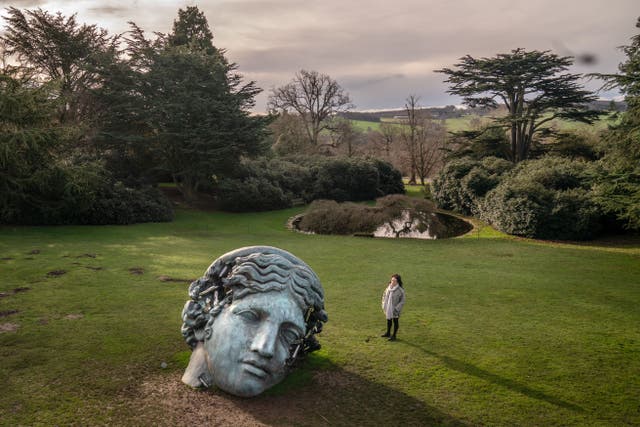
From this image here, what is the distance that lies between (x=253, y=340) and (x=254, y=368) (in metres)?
0.44

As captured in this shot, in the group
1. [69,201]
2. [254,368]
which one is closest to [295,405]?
[254,368]

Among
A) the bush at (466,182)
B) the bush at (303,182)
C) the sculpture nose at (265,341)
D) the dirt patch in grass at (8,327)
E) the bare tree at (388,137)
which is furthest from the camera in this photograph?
the bare tree at (388,137)

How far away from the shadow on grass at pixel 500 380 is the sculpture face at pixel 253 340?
3507 millimetres

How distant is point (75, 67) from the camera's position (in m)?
34.5

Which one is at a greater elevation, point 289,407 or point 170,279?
point 170,279

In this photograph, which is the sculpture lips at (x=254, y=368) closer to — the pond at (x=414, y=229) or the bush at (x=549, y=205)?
the pond at (x=414, y=229)

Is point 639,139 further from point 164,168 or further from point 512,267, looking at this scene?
point 164,168

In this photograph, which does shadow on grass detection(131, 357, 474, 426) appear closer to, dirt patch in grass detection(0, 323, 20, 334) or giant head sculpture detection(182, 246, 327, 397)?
giant head sculpture detection(182, 246, 327, 397)

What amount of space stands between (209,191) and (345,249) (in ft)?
71.8

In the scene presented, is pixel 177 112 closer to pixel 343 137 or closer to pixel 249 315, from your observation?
pixel 249 315

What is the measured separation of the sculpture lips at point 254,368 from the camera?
21.2 ft

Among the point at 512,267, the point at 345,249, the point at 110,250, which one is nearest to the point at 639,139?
the point at 512,267

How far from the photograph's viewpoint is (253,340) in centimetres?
646

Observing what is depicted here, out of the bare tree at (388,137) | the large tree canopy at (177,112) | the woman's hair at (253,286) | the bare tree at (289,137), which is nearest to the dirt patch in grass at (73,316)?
the woman's hair at (253,286)
